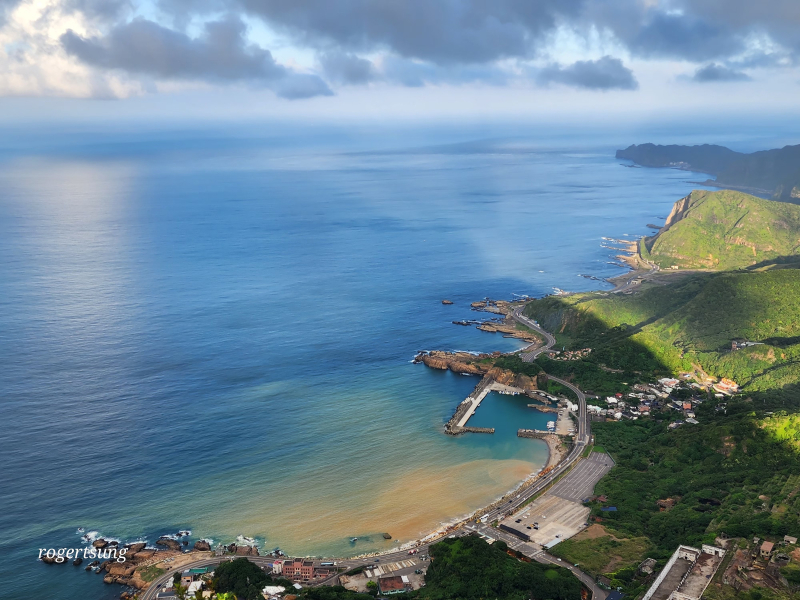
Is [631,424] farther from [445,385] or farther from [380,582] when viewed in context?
[380,582]

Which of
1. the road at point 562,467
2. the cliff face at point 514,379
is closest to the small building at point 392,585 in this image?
the road at point 562,467

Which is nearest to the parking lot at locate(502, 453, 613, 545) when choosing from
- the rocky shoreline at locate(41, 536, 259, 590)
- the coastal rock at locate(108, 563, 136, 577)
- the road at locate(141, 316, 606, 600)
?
the road at locate(141, 316, 606, 600)

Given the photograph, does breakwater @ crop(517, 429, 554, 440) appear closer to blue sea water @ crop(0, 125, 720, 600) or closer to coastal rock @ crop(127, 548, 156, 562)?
blue sea water @ crop(0, 125, 720, 600)

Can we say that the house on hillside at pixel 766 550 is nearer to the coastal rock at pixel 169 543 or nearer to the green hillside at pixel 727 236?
the coastal rock at pixel 169 543

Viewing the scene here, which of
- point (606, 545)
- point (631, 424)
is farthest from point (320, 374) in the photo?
point (606, 545)

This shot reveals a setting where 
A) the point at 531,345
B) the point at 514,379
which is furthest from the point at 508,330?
the point at 514,379

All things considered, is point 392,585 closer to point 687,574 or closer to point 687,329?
point 687,574
